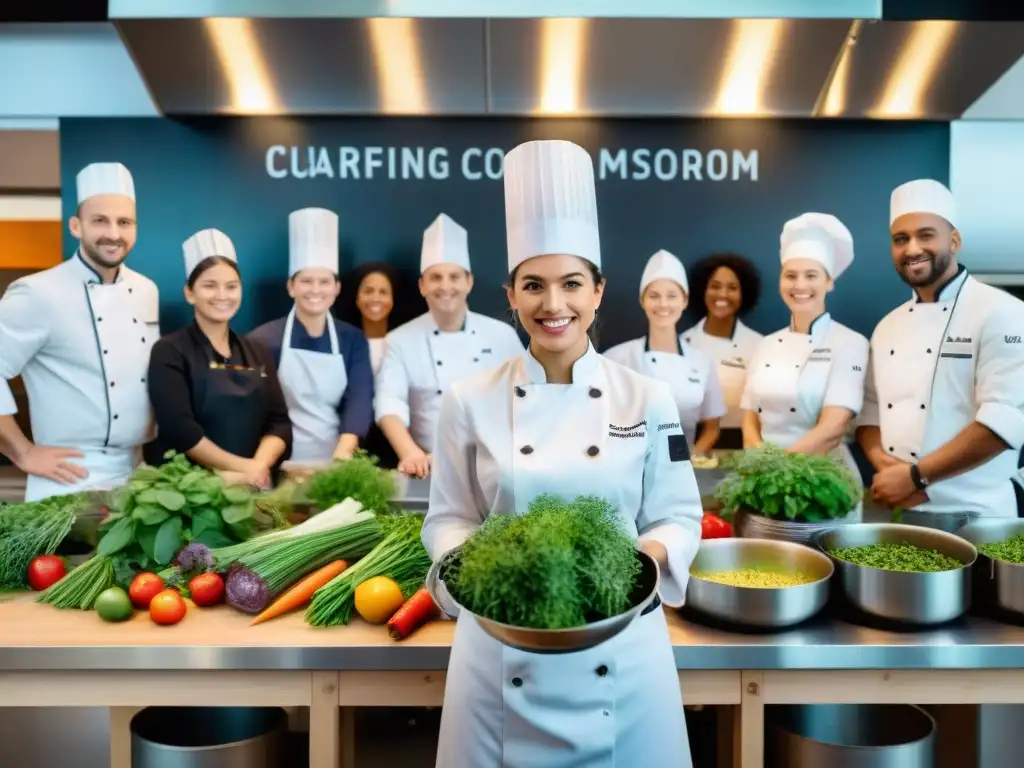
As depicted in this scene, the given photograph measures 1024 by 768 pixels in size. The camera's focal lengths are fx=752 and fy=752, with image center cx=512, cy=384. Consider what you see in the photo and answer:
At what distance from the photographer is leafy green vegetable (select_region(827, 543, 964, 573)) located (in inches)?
64.4

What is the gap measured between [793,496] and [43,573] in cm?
184

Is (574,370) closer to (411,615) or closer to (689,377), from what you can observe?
(411,615)

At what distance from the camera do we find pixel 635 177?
2994mm

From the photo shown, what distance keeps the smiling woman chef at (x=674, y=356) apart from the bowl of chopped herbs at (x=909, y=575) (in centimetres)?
117

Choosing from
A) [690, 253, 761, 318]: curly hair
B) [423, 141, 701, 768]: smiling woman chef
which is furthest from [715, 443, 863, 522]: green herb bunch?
[690, 253, 761, 318]: curly hair

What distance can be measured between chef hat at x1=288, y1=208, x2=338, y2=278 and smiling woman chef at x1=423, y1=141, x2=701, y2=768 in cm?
166

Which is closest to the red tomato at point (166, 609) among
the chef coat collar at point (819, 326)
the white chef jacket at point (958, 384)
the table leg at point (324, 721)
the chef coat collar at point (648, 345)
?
the table leg at point (324, 721)

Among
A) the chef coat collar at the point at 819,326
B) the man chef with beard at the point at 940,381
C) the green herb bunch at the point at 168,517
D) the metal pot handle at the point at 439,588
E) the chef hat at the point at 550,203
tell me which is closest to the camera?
the metal pot handle at the point at 439,588

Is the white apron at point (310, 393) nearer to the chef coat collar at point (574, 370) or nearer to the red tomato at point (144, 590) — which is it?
the red tomato at point (144, 590)

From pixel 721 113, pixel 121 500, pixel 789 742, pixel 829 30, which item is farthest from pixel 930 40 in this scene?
pixel 121 500

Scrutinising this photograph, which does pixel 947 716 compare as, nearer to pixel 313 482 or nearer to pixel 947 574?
pixel 947 574

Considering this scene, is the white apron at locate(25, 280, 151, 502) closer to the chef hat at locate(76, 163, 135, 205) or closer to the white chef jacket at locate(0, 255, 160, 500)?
the white chef jacket at locate(0, 255, 160, 500)

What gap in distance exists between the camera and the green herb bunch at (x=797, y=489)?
1.84 meters

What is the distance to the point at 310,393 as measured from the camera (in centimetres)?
296
